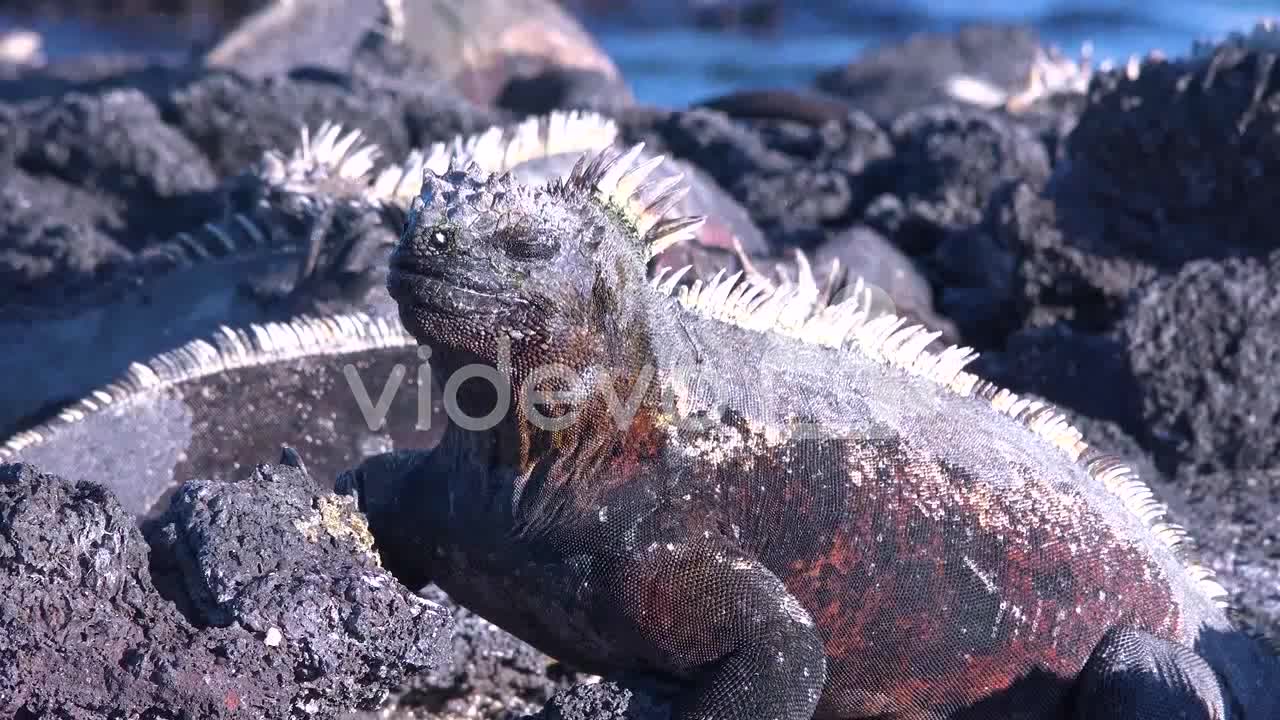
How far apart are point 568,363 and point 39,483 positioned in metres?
0.94

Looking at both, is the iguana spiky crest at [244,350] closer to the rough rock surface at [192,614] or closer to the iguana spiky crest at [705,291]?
the iguana spiky crest at [705,291]

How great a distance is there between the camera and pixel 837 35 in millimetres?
27156

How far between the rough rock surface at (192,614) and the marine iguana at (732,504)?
0.35 meters

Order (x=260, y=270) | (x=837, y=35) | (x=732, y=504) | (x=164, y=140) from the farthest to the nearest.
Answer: (x=837, y=35) → (x=164, y=140) → (x=260, y=270) → (x=732, y=504)

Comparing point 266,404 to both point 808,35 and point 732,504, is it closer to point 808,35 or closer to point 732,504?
point 732,504

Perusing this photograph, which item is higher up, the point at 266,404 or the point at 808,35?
the point at 266,404

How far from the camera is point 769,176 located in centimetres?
817

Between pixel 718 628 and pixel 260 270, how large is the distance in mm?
2758

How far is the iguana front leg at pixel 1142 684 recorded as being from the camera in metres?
3.39

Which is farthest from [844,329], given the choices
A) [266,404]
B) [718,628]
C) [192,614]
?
[266,404]

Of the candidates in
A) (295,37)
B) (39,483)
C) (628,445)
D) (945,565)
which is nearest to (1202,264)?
(945,565)

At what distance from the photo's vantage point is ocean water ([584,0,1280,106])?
2230 centimetres

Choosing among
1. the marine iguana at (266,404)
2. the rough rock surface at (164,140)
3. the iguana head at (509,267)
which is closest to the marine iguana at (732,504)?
the iguana head at (509,267)

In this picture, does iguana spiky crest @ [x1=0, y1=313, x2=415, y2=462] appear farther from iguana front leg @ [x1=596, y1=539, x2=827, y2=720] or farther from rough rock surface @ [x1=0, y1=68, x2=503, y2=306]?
rough rock surface @ [x1=0, y1=68, x2=503, y2=306]
